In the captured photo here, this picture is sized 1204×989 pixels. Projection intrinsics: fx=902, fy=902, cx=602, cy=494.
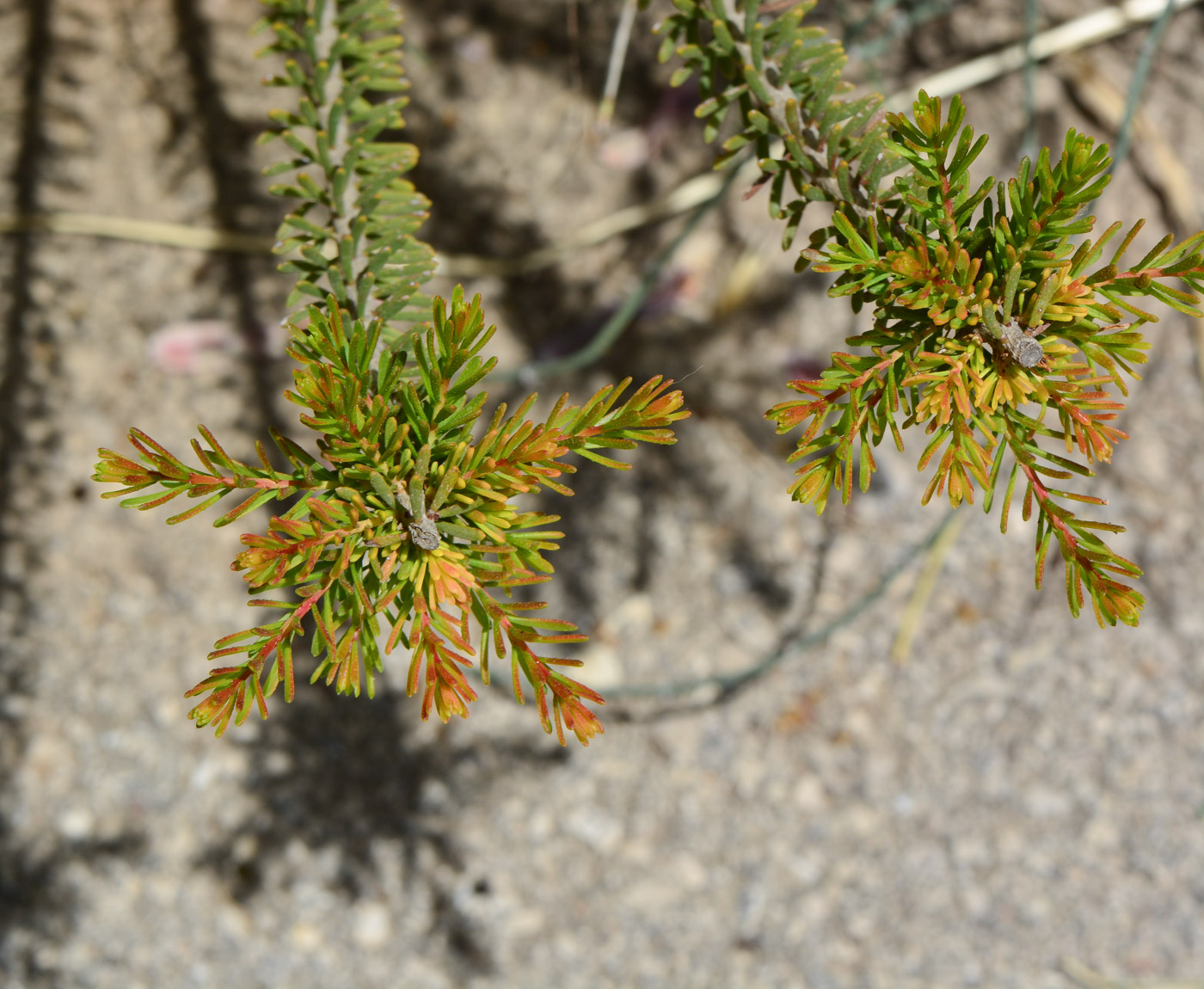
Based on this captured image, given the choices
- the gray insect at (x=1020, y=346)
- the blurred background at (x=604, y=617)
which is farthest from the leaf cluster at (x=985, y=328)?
the blurred background at (x=604, y=617)

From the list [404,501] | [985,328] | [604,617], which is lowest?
[604,617]

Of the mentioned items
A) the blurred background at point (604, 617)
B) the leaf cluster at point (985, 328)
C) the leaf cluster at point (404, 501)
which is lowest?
the blurred background at point (604, 617)

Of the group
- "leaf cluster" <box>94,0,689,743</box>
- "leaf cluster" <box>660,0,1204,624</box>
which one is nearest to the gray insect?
"leaf cluster" <box>660,0,1204,624</box>

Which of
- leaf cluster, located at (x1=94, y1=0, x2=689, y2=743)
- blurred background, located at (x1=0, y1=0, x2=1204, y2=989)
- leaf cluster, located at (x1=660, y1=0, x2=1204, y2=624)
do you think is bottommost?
blurred background, located at (x1=0, y1=0, x2=1204, y2=989)

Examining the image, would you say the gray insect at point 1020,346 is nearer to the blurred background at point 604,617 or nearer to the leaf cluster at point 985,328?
the leaf cluster at point 985,328

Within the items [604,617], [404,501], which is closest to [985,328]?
[404,501]

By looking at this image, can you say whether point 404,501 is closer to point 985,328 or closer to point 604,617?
point 985,328

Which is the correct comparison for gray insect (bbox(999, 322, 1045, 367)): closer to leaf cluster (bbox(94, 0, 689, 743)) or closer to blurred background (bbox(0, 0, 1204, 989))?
leaf cluster (bbox(94, 0, 689, 743))

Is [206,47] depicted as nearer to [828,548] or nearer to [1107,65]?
[828,548]

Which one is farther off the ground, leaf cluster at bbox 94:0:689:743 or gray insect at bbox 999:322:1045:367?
gray insect at bbox 999:322:1045:367

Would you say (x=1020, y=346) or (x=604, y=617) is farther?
(x=604, y=617)
